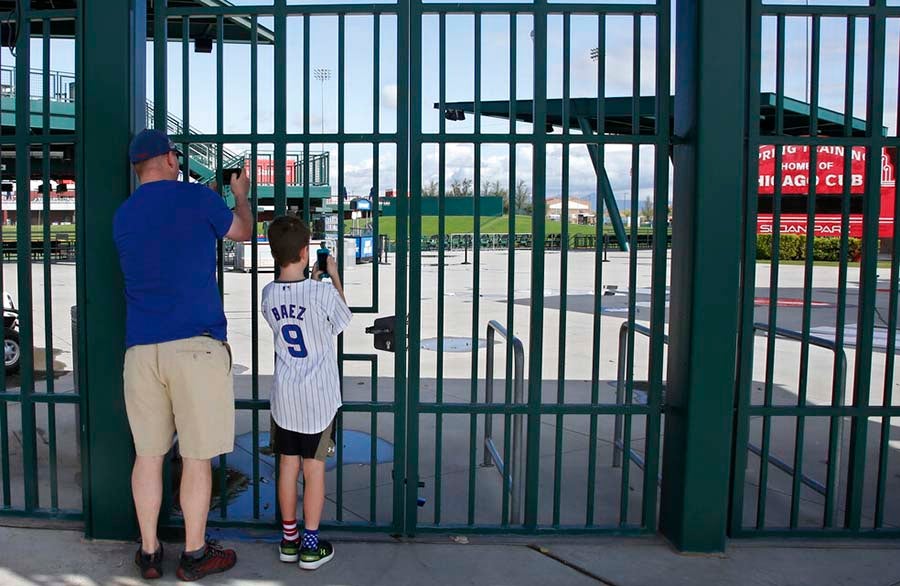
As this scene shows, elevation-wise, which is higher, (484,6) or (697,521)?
(484,6)

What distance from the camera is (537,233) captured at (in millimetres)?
3852

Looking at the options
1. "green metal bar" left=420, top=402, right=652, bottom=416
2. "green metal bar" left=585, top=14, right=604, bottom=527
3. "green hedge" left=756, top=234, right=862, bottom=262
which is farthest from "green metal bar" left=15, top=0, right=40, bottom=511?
"green hedge" left=756, top=234, right=862, bottom=262

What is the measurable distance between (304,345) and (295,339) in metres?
0.05

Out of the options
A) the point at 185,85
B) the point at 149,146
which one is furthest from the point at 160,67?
the point at 149,146

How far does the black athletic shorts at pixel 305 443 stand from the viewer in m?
3.50

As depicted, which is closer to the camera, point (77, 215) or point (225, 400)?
point (225, 400)

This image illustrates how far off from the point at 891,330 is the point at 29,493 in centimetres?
460

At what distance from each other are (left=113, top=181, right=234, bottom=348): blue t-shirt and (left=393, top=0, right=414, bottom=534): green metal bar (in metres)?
0.97

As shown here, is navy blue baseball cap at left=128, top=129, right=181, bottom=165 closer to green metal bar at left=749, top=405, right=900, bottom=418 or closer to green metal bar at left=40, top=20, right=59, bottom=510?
green metal bar at left=40, top=20, right=59, bottom=510

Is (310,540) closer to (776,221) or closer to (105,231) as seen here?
(105,231)

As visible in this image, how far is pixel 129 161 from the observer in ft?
12.2

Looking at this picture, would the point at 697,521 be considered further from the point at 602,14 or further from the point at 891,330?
the point at 602,14

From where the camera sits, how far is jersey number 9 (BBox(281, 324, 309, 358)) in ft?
11.3

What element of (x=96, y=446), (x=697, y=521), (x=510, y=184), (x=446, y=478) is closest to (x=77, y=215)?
(x=96, y=446)
